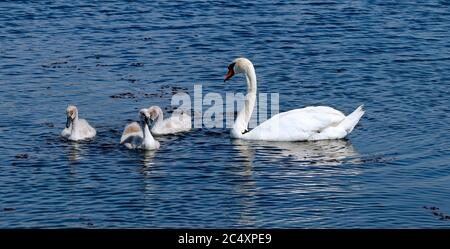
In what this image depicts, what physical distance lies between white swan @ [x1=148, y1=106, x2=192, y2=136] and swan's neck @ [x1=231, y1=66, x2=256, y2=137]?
971 millimetres

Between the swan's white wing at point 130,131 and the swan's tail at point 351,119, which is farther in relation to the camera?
the swan's tail at point 351,119

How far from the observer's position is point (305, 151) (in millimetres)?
19781

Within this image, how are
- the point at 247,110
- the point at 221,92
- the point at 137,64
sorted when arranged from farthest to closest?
1. the point at 137,64
2. the point at 221,92
3. the point at 247,110

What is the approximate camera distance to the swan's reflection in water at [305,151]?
19.0 m

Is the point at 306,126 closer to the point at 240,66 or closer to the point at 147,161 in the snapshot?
the point at 240,66

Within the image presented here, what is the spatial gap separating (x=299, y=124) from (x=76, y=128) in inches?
160

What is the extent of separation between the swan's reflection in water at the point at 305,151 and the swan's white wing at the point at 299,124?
0.13m

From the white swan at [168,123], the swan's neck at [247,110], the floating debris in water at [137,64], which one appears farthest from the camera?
the floating debris in water at [137,64]

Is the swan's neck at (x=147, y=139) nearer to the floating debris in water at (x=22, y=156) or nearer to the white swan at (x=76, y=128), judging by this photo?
the white swan at (x=76, y=128)

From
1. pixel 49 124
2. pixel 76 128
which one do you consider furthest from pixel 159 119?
pixel 49 124

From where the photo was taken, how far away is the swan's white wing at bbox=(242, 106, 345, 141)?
20.3m

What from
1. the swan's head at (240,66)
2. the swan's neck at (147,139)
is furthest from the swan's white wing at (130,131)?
the swan's head at (240,66)

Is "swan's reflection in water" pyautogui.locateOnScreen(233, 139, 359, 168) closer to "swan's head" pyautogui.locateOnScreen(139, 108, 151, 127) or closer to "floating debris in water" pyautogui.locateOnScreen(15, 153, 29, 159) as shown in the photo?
"swan's head" pyautogui.locateOnScreen(139, 108, 151, 127)
